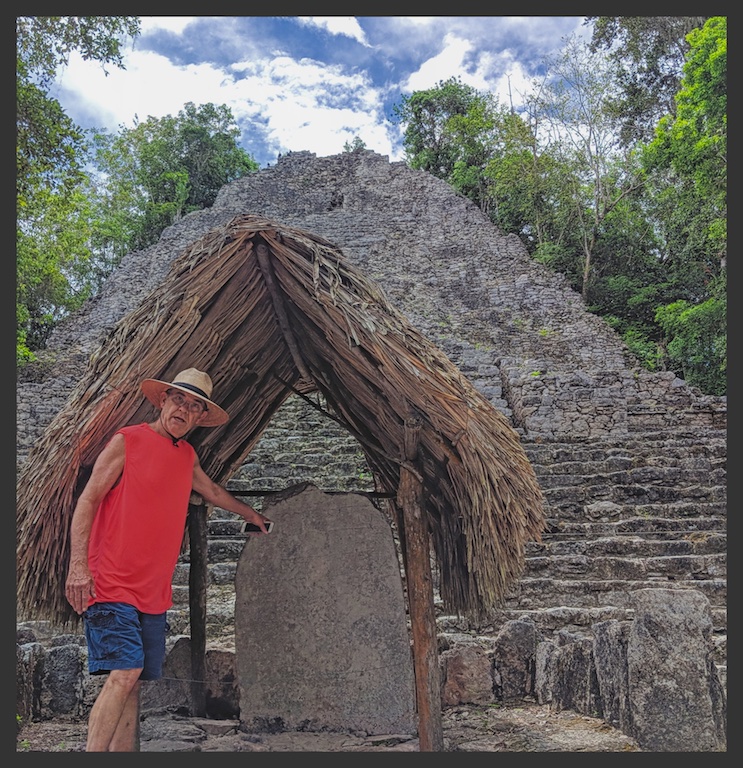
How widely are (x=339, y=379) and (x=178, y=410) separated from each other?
93 centimetres

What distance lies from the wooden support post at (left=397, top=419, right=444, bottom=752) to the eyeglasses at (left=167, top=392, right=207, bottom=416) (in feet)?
2.88

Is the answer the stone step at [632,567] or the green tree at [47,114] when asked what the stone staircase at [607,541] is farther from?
the green tree at [47,114]

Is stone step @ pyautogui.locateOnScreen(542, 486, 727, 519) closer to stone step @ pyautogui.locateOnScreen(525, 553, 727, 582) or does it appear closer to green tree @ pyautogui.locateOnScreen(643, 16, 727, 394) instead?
stone step @ pyautogui.locateOnScreen(525, 553, 727, 582)

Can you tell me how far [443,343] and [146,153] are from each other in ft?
42.1

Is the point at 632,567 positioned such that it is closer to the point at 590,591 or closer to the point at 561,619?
the point at 590,591

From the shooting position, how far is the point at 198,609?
3.54 m

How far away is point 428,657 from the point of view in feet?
9.47

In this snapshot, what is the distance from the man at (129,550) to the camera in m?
2.30

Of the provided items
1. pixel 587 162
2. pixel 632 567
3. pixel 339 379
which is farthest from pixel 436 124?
pixel 339 379

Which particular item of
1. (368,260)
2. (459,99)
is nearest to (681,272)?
(368,260)

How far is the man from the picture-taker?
230cm

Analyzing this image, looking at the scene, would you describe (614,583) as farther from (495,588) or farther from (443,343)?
(443,343)

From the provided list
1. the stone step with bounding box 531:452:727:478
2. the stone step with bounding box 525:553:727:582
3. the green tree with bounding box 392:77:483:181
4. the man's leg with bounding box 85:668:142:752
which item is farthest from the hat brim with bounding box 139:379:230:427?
the green tree with bounding box 392:77:483:181

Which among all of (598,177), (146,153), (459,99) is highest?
(459,99)
